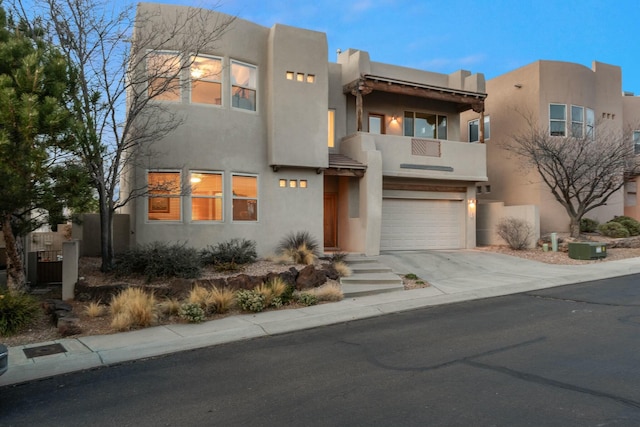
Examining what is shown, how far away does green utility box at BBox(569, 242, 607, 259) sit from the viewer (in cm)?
1697

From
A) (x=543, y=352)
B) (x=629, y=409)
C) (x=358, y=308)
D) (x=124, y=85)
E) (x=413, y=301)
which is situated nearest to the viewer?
(x=629, y=409)

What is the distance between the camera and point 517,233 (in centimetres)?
1912

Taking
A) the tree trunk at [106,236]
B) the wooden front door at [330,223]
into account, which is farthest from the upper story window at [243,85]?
the wooden front door at [330,223]

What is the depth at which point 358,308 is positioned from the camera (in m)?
10.3

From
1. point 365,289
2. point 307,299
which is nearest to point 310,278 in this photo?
point 307,299

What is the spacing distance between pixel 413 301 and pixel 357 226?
6.14 m

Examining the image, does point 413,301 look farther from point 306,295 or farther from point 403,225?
point 403,225

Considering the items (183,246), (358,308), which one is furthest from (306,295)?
(183,246)

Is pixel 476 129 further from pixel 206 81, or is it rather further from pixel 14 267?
pixel 14 267

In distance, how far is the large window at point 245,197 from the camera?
14.4 m

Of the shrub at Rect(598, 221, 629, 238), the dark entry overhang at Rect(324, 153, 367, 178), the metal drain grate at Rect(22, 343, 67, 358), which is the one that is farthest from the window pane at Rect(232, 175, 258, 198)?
the shrub at Rect(598, 221, 629, 238)

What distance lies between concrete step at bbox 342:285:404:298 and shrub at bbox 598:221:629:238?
14254 mm

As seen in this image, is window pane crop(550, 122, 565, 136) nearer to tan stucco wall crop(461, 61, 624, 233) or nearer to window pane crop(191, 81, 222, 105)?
tan stucco wall crop(461, 61, 624, 233)

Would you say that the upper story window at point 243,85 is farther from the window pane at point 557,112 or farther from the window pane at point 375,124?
the window pane at point 557,112
